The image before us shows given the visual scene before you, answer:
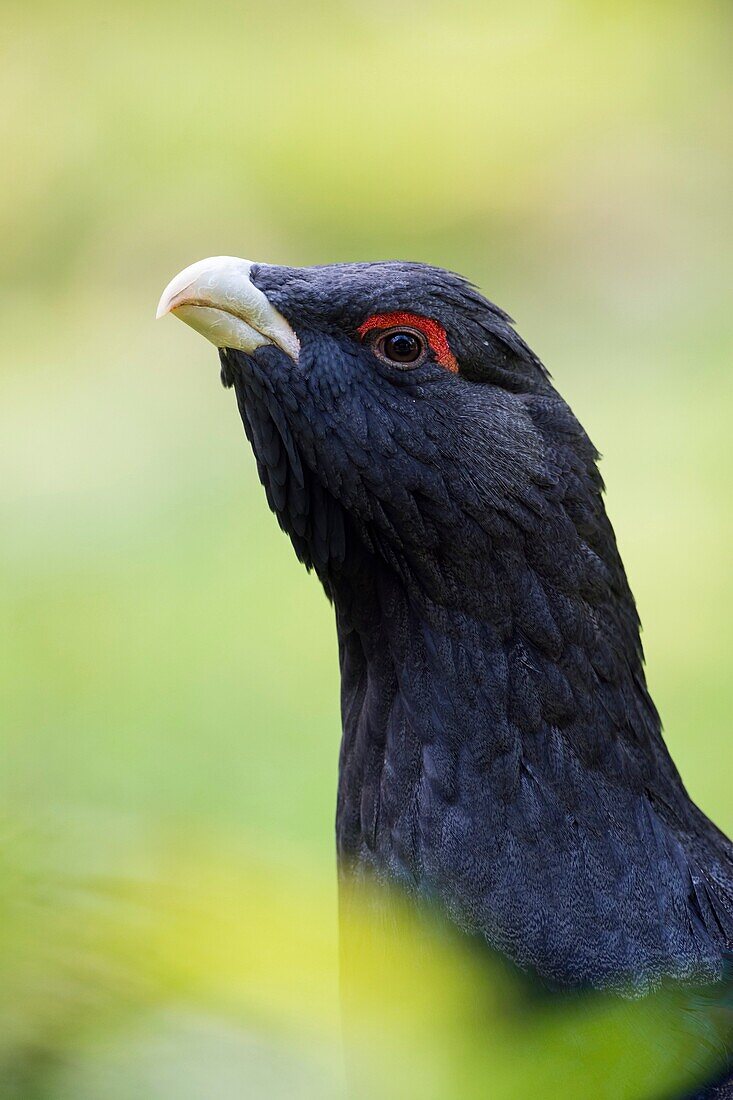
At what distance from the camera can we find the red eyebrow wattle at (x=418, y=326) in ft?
11.2

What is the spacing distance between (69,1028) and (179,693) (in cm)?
725

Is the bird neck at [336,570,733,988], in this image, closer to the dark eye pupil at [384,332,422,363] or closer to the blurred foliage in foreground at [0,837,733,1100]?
the dark eye pupil at [384,332,422,363]

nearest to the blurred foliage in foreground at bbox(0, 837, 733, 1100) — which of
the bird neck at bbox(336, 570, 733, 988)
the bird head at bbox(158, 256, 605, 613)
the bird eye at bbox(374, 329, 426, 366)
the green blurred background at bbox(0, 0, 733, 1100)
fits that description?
the green blurred background at bbox(0, 0, 733, 1100)

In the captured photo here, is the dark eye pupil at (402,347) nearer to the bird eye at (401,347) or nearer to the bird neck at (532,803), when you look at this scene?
the bird eye at (401,347)

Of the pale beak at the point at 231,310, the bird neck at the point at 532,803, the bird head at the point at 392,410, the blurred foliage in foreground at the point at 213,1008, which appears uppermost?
the pale beak at the point at 231,310

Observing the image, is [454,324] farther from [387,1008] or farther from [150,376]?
[150,376]

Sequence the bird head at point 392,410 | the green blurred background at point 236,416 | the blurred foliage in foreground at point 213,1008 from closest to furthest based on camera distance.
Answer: the blurred foliage in foreground at point 213,1008 → the green blurred background at point 236,416 → the bird head at point 392,410

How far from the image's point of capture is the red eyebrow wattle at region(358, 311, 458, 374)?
11.2 ft

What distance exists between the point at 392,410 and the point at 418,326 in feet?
0.72

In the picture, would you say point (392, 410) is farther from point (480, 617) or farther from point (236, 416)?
point (236, 416)

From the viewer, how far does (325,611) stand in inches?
384

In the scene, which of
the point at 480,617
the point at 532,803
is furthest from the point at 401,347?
the point at 532,803

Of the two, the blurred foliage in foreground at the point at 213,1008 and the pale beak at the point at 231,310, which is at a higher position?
the pale beak at the point at 231,310

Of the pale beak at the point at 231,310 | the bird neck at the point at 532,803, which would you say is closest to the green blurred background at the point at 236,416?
the bird neck at the point at 532,803
